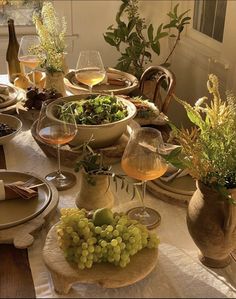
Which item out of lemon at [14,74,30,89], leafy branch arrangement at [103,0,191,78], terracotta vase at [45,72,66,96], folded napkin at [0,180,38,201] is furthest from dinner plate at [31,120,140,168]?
leafy branch arrangement at [103,0,191,78]

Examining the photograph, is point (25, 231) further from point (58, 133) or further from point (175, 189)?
point (175, 189)

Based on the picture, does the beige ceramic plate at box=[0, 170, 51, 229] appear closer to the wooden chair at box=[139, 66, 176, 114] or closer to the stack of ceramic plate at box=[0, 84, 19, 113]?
the stack of ceramic plate at box=[0, 84, 19, 113]

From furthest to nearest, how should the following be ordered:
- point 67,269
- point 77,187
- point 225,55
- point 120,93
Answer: point 225,55, point 120,93, point 77,187, point 67,269

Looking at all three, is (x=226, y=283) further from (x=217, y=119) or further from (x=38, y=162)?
(x=38, y=162)

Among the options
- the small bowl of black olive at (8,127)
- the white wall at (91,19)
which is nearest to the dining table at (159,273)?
the small bowl of black olive at (8,127)

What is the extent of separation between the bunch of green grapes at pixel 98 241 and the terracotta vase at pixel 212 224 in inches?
4.0

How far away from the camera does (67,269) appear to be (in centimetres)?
88

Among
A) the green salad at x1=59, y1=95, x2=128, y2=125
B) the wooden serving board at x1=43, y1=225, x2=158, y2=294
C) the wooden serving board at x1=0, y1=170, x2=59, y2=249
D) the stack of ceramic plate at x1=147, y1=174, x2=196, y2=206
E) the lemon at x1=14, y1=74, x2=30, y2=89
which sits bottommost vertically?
the wooden serving board at x1=0, y1=170, x2=59, y2=249

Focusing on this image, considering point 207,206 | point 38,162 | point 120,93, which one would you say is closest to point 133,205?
point 207,206

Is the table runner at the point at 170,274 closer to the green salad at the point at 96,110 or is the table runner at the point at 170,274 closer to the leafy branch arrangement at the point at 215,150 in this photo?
the leafy branch arrangement at the point at 215,150

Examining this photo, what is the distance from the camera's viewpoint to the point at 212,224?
92 cm

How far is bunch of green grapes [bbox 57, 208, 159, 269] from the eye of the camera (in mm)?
868

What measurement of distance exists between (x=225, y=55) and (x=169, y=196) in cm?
153

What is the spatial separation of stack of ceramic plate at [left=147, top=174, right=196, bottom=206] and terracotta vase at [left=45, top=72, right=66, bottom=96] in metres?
0.85
